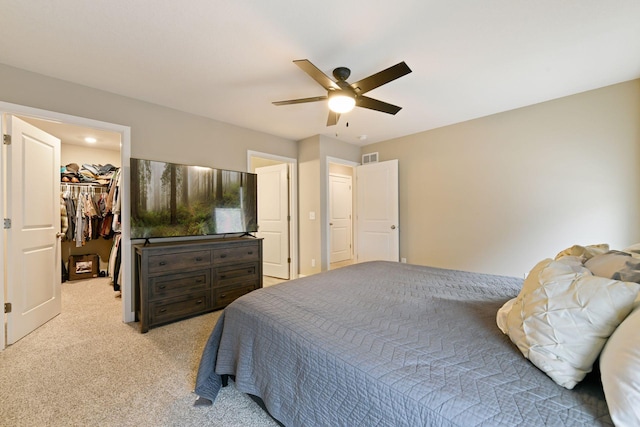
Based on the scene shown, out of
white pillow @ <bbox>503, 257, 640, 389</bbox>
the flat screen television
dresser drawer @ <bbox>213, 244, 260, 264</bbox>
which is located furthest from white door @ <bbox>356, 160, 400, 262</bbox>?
white pillow @ <bbox>503, 257, 640, 389</bbox>

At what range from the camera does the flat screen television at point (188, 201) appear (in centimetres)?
276

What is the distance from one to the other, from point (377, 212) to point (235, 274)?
2602 mm

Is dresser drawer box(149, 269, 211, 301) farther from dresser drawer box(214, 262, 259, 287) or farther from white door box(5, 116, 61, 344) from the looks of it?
white door box(5, 116, 61, 344)

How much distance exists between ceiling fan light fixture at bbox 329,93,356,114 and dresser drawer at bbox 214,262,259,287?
7.05 feet

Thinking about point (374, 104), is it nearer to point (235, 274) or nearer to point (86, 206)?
point (235, 274)

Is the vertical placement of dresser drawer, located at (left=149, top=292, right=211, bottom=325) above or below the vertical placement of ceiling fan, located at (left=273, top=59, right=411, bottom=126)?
below

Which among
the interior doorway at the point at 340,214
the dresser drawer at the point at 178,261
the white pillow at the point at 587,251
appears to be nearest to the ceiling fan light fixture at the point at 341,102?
the white pillow at the point at 587,251

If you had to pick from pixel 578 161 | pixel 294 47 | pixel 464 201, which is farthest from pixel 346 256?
pixel 294 47

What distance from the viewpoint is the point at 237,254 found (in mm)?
3160

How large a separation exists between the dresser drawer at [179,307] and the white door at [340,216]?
3366 millimetres

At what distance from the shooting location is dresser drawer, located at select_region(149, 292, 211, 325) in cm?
259

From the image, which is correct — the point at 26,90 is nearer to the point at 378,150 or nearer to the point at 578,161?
the point at 378,150

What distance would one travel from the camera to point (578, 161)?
2889mm

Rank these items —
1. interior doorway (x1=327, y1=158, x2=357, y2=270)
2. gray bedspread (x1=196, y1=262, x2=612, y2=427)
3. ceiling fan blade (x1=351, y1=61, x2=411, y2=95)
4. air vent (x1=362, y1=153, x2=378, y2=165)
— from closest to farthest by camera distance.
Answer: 1. gray bedspread (x1=196, y1=262, x2=612, y2=427)
2. ceiling fan blade (x1=351, y1=61, x2=411, y2=95)
3. air vent (x1=362, y1=153, x2=378, y2=165)
4. interior doorway (x1=327, y1=158, x2=357, y2=270)
